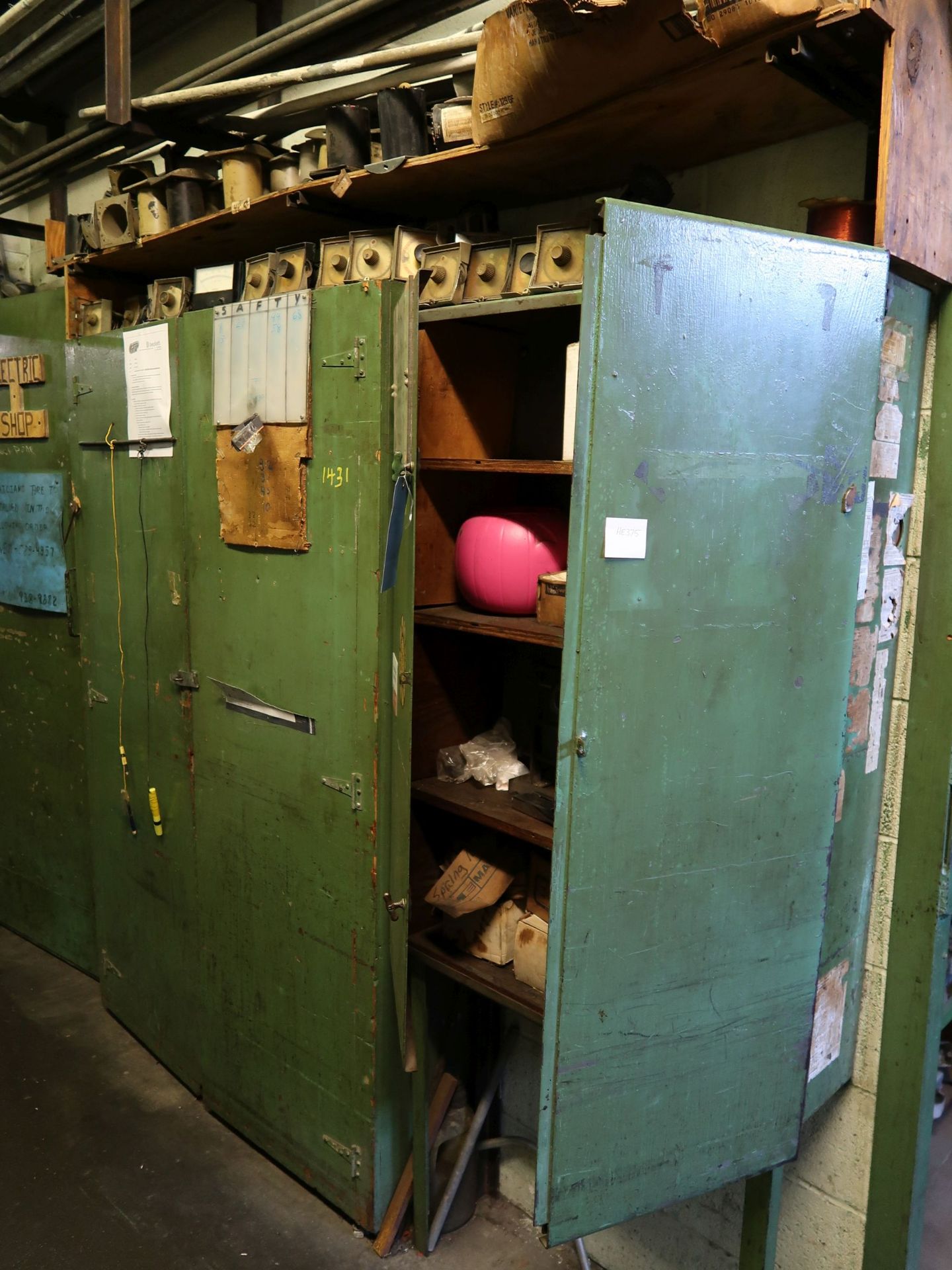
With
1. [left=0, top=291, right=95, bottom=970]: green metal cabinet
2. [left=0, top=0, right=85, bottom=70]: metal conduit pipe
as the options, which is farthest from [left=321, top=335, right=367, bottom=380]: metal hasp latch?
[left=0, top=0, right=85, bottom=70]: metal conduit pipe

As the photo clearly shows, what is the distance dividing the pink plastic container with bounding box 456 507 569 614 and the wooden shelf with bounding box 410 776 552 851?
15.3 inches

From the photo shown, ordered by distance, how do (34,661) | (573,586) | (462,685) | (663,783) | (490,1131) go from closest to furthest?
1. (573,586)
2. (663,783)
3. (462,685)
4. (490,1131)
5. (34,661)

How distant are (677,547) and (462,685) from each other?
0.84m

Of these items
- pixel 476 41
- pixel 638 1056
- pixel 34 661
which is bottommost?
pixel 638 1056

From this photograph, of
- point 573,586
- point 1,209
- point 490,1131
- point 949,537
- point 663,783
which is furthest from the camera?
point 1,209

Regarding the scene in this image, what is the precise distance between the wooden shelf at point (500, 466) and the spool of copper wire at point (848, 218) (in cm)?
57

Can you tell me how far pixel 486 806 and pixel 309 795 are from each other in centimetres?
47

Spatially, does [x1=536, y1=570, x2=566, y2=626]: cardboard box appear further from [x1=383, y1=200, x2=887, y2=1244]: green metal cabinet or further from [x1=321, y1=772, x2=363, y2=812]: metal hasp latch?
[x1=321, y1=772, x2=363, y2=812]: metal hasp latch

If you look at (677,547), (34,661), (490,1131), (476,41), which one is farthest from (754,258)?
(34,661)

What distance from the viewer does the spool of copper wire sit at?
1.59m

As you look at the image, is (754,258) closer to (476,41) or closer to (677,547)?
(677,547)

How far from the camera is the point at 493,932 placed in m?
2.01

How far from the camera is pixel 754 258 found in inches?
57.1

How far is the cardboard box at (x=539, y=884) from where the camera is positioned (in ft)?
6.57
